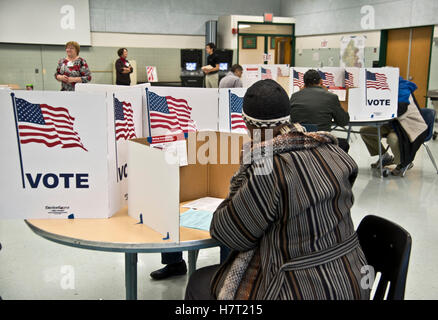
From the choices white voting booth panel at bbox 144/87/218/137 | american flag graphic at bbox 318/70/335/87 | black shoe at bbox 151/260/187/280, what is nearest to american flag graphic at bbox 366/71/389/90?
american flag graphic at bbox 318/70/335/87

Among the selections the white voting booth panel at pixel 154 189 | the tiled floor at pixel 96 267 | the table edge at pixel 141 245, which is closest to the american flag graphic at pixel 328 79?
Result: the tiled floor at pixel 96 267

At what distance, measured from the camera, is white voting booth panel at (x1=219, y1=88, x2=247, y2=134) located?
2.52 meters

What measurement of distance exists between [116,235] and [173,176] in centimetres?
34

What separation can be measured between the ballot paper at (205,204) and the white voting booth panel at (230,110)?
0.60m

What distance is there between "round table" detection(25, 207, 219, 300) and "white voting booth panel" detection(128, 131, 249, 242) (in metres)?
0.04

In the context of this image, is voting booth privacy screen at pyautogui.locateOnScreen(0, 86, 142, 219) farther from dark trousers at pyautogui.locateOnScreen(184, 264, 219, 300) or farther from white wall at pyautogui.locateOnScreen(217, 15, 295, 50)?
white wall at pyautogui.locateOnScreen(217, 15, 295, 50)

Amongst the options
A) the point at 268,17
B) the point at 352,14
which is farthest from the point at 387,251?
the point at 268,17

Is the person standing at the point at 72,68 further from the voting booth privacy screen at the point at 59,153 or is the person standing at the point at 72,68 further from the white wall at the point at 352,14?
the white wall at the point at 352,14

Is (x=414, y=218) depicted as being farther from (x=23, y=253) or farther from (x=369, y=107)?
(x=23, y=253)

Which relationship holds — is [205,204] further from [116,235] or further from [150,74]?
[150,74]

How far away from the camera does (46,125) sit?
165cm

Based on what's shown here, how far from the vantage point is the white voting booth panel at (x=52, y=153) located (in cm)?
164

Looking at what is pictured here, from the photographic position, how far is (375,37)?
10.5m
